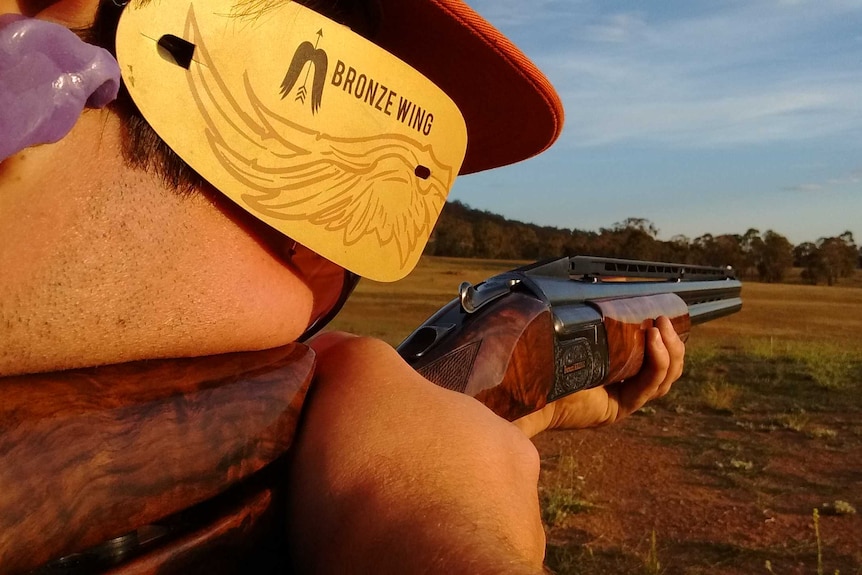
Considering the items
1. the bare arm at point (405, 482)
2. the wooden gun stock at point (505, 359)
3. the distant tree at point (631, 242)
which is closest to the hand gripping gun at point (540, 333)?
the wooden gun stock at point (505, 359)

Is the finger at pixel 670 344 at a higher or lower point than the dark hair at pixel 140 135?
lower

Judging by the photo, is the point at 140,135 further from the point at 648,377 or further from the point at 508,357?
the point at 648,377

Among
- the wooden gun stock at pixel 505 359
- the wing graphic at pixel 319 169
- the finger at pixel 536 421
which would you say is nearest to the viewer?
the wing graphic at pixel 319 169

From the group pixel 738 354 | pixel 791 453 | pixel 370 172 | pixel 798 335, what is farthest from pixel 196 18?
pixel 798 335

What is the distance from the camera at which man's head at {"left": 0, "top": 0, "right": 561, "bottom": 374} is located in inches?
30.2

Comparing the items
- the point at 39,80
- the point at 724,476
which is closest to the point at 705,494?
the point at 724,476

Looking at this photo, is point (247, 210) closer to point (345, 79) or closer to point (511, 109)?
point (345, 79)

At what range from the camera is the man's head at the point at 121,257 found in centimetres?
77

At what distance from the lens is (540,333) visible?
1.94m

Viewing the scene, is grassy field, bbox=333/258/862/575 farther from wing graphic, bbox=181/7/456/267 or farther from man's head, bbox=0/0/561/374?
man's head, bbox=0/0/561/374

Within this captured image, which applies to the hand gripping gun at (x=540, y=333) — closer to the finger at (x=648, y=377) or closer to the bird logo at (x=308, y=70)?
the finger at (x=648, y=377)

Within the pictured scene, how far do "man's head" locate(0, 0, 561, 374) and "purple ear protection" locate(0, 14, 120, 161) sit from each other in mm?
47

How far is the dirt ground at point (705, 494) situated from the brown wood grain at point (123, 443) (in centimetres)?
279

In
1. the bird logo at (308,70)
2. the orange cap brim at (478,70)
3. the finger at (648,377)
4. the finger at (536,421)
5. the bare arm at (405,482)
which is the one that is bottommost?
the finger at (536,421)
